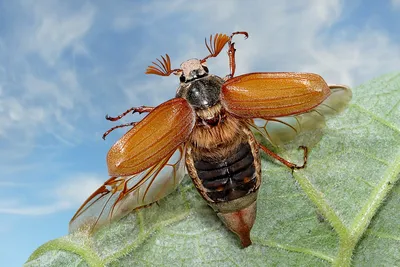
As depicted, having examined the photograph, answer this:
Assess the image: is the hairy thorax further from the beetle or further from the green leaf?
the green leaf

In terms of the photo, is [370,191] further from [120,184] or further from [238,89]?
[120,184]

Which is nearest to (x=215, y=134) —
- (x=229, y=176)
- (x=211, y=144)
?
(x=211, y=144)

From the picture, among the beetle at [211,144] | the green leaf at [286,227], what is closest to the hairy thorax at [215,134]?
the beetle at [211,144]

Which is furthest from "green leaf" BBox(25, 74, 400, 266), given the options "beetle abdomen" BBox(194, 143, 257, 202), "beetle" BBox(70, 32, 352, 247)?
"beetle abdomen" BBox(194, 143, 257, 202)

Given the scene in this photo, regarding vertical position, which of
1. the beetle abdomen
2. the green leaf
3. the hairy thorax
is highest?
the hairy thorax

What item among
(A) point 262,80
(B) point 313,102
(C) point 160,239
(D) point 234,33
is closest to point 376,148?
(B) point 313,102
